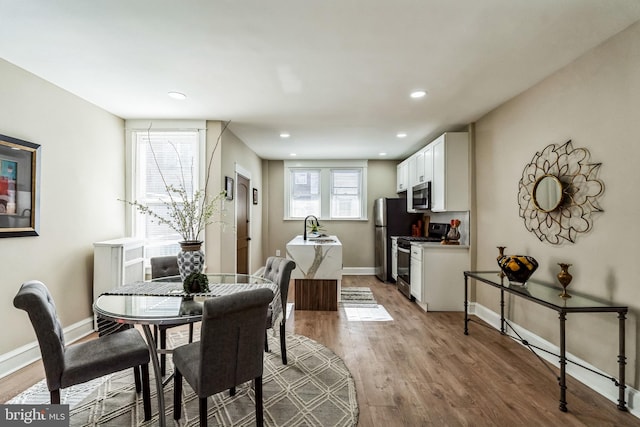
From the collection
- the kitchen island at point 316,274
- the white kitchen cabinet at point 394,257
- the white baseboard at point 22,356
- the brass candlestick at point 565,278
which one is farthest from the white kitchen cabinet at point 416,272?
the white baseboard at point 22,356

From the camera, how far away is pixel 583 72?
235 centimetres

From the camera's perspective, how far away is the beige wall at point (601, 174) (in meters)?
2.00

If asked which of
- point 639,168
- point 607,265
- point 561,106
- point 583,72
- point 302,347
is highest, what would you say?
point 583,72

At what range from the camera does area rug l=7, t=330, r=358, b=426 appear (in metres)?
1.86

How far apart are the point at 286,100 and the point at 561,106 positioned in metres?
2.55

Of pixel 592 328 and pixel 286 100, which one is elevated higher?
pixel 286 100

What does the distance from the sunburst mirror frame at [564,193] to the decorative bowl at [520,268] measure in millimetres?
284

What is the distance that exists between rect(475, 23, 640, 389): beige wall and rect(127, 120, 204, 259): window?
3.75 m

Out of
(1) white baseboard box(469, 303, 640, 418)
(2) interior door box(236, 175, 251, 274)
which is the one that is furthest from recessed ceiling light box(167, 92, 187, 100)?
(1) white baseboard box(469, 303, 640, 418)

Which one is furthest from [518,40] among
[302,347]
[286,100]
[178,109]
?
[178,109]

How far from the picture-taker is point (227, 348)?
1.57m

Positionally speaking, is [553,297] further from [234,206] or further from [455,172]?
[234,206]

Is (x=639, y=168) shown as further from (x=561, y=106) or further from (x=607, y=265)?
(x=561, y=106)

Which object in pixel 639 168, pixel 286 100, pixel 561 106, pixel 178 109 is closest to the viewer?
pixel 639 168
